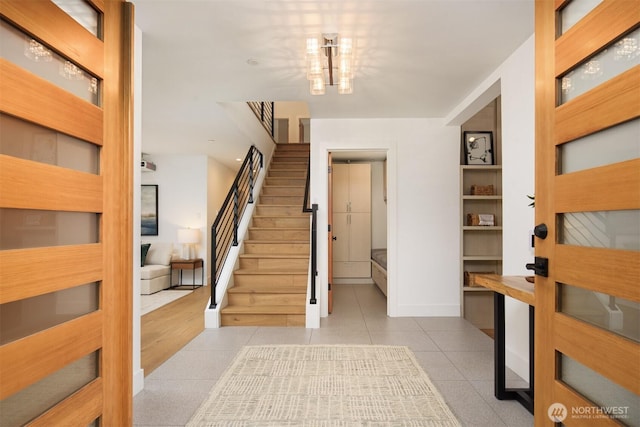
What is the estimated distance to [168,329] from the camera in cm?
365

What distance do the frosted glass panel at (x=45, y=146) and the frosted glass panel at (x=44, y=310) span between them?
0.48 m

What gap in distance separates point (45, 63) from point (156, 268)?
5221mm

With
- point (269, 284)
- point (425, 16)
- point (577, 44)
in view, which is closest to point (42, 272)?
point (577, 44)

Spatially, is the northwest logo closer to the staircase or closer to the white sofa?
the staircase

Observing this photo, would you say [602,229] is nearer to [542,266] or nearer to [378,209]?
[542,266]

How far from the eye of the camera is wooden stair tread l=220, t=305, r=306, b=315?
3.70 m

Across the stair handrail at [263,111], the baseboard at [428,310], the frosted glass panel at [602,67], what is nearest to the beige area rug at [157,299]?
the stair handrail at [263,111]

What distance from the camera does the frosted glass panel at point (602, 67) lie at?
41.2 inches

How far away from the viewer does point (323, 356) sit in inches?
111

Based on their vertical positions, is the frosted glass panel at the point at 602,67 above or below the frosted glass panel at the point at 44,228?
above

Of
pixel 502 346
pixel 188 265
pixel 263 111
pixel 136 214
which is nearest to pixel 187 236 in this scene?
pixel 188 265

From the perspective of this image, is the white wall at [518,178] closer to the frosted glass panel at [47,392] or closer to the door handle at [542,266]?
the door handle at [542,266]

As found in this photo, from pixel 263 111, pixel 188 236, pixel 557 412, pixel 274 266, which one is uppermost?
pixel 263 111

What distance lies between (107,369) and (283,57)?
2.35 metres
